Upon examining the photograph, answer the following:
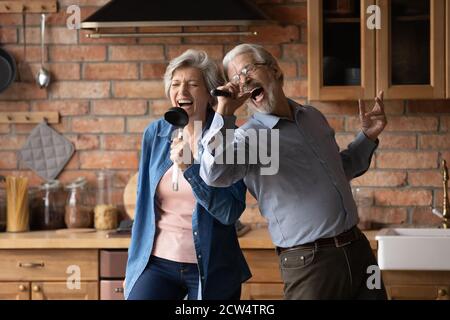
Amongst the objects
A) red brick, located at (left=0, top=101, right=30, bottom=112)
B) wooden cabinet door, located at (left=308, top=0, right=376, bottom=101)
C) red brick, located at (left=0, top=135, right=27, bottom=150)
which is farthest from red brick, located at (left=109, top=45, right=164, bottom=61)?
wooden cabinet door, located at (left=308, top=0, right=376, bottom=101)

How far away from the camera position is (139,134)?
14.0 ft

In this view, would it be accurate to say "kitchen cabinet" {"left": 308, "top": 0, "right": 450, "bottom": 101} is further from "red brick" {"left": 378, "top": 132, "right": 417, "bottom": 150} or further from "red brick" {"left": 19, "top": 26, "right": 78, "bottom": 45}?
"red brick" {"left": 19, "top": 26, "right": 78, "bottom": 45}

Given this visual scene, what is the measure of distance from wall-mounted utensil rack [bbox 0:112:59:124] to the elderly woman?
140 cm

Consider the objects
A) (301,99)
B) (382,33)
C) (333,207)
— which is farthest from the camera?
(301,99)

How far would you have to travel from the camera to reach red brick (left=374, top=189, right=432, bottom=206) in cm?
412

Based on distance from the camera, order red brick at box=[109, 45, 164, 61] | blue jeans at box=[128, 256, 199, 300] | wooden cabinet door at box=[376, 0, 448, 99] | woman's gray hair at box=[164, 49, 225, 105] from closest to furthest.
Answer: blue jeans at box=[128, 256, 199, 300] < woman's gray hair at box=[164, 49, 225, 105] < wooden cabinet door at box=[376, 0, 448, 99] < red brick at box=[109, 45, 164, 61]

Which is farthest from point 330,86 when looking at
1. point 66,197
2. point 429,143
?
point 66,197

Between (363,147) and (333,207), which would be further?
(363,147)

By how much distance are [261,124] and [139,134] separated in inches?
67.5

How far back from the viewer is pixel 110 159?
4270 mm

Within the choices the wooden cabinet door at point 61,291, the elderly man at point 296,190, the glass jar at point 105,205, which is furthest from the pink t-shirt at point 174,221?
the glass jar at point 105,205
